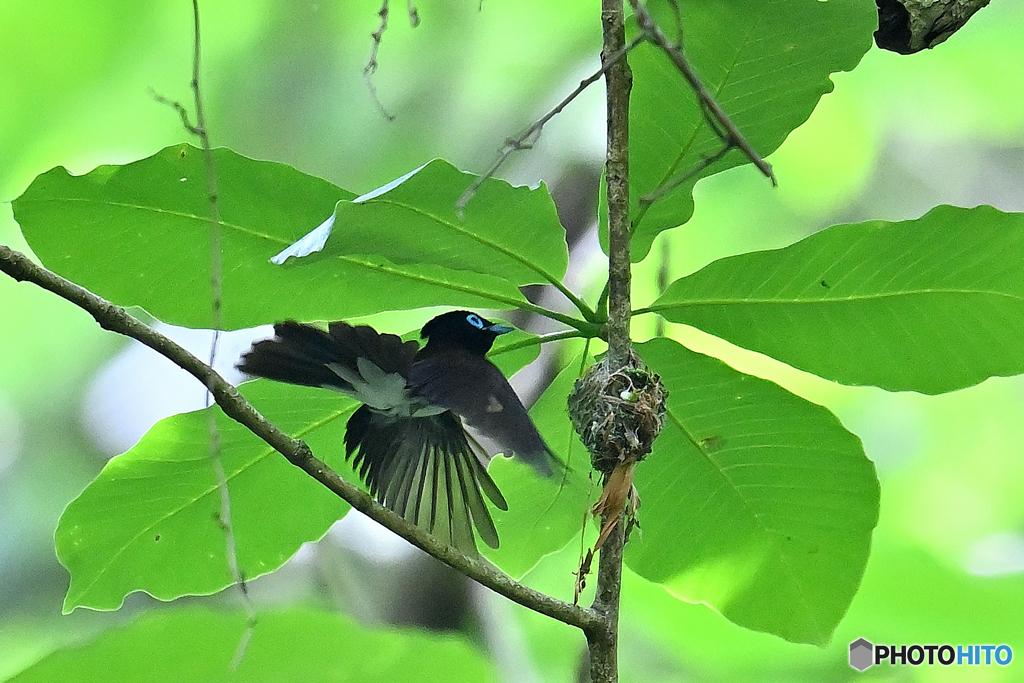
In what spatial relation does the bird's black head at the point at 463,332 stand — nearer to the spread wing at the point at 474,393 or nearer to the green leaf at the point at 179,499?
the spread wing at the point at 474,393

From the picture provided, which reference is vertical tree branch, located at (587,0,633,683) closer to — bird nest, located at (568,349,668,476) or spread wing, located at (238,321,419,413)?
bird nest, located at (568,349,668,476)

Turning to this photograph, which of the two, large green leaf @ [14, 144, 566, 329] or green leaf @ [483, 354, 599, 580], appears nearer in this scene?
large green leaf @ [14, 144, 566, 329]

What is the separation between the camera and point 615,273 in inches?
22.1

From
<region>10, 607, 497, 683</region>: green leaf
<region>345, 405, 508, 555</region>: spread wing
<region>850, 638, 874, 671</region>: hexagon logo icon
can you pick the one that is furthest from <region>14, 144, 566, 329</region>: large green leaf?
<region>850, 638, 874, 671</region>: hexagon logo icon

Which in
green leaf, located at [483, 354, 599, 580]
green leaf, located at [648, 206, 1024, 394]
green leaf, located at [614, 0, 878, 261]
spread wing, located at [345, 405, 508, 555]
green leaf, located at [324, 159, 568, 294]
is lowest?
spread wing, located at [345, 405, 508, 555]

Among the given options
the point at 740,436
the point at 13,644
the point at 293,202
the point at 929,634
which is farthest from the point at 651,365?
the point at 13,644

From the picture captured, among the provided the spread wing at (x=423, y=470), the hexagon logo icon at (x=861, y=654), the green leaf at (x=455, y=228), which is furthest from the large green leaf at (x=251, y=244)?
the hexagon logo icon at (x=861, y=654)

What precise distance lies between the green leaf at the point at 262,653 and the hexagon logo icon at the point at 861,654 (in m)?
0.44

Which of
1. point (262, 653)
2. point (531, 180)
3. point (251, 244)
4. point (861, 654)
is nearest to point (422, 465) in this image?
point (251, 244)

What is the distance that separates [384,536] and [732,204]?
619mm

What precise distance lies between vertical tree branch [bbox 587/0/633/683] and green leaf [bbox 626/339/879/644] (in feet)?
0.53

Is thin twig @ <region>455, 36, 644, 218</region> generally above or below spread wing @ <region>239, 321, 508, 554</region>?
above

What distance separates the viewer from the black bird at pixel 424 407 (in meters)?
0.55

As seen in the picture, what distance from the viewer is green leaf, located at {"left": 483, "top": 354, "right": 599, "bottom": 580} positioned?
732mm
